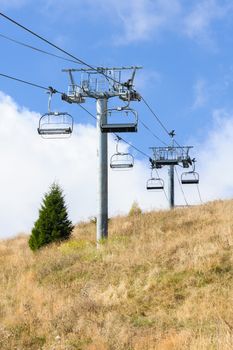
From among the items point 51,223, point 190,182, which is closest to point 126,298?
point 51,223

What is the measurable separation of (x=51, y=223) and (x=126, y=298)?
16638 mm

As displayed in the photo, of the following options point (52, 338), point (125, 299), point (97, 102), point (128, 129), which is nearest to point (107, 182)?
point (97, 102)

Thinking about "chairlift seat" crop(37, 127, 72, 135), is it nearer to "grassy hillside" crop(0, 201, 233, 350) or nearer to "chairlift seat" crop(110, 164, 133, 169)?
"grassy hillside" crop(0, 201, 233, 350)

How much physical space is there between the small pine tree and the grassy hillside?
7.36m

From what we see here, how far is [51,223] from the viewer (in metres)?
31.2

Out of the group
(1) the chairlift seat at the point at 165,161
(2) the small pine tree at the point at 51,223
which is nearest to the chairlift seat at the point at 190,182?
(1) the chairlift seat at the point at 165,161

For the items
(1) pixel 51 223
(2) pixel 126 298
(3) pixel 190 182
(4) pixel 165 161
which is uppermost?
(4) pixel 165 161

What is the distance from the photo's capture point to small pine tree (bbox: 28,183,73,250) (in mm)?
30625

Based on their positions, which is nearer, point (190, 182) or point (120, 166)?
point (120, 166)

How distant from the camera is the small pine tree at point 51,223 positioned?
30625 millimetres

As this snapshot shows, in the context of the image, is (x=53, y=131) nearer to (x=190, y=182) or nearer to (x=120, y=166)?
(x=120, y=166)

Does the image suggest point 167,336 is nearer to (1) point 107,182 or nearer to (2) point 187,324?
(2) point 187,324

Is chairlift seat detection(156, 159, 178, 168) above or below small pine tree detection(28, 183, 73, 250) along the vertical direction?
above

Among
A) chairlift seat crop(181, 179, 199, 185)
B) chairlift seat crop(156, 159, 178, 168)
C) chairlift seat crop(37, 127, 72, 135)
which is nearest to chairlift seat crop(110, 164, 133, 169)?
chairlift seat crop(37, 127, 72, 135)
